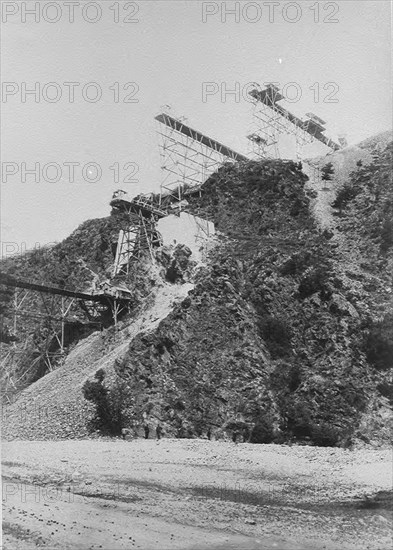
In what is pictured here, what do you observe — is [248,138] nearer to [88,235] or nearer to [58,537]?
[88,235]

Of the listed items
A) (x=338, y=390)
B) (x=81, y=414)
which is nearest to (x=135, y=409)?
(x=81, y=414)

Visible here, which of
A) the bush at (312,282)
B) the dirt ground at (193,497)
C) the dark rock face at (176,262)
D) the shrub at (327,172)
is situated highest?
the shrub at (327,172)

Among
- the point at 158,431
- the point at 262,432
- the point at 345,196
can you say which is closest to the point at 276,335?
the point at 262,432

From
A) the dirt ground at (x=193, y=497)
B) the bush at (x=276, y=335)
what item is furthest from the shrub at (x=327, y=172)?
the dirt ground at (x=193, y=497)

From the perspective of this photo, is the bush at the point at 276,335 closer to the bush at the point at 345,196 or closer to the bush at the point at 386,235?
the bush at the point at 386,235

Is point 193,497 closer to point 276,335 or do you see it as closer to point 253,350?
point 253,350
